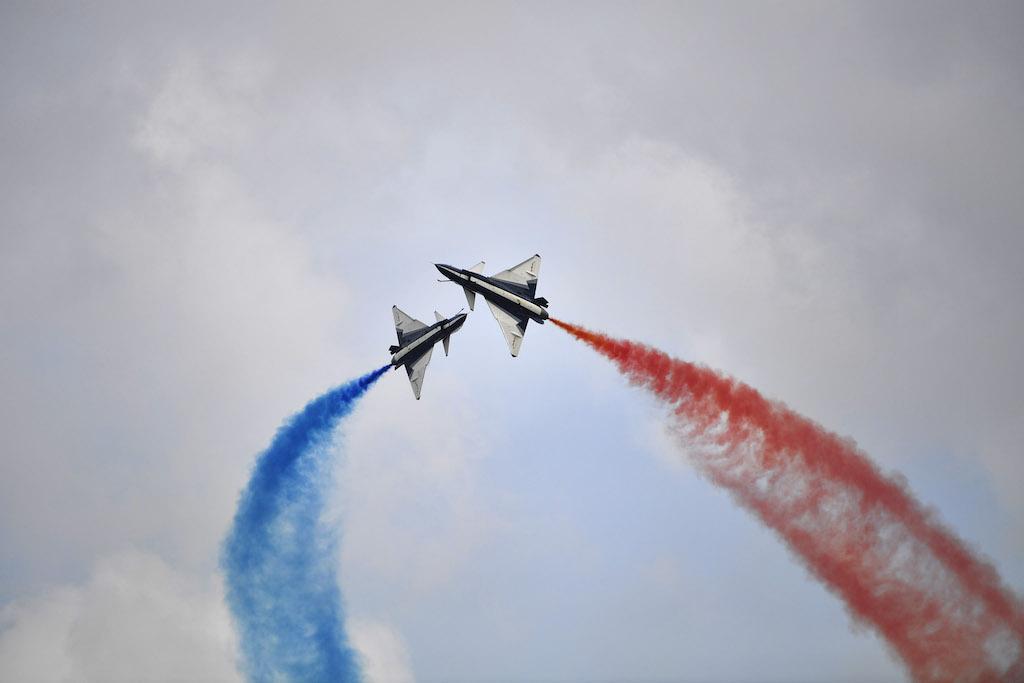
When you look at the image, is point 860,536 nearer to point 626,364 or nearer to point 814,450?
point 814,450

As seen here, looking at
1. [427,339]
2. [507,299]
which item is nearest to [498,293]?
[507,299]

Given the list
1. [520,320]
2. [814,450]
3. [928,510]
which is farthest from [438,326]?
[928,510]

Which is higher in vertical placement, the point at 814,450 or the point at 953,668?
the point at 814,450

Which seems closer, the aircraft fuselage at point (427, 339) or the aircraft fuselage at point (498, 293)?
the aircraft fuselage at point (498, 293)

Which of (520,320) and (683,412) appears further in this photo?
(683,412)

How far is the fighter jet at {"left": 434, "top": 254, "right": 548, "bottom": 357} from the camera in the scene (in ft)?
260

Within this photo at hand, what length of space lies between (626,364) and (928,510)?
106 feet

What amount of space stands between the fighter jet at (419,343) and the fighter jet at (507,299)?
9.72ft

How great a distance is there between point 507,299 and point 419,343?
9406mm

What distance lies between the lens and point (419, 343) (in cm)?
8081

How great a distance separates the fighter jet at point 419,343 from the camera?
80.7m

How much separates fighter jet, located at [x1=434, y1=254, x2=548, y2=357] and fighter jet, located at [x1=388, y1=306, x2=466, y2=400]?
2.96 m

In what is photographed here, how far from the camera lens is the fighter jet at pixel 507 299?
79.2 metres

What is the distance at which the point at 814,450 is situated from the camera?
84.2 m
